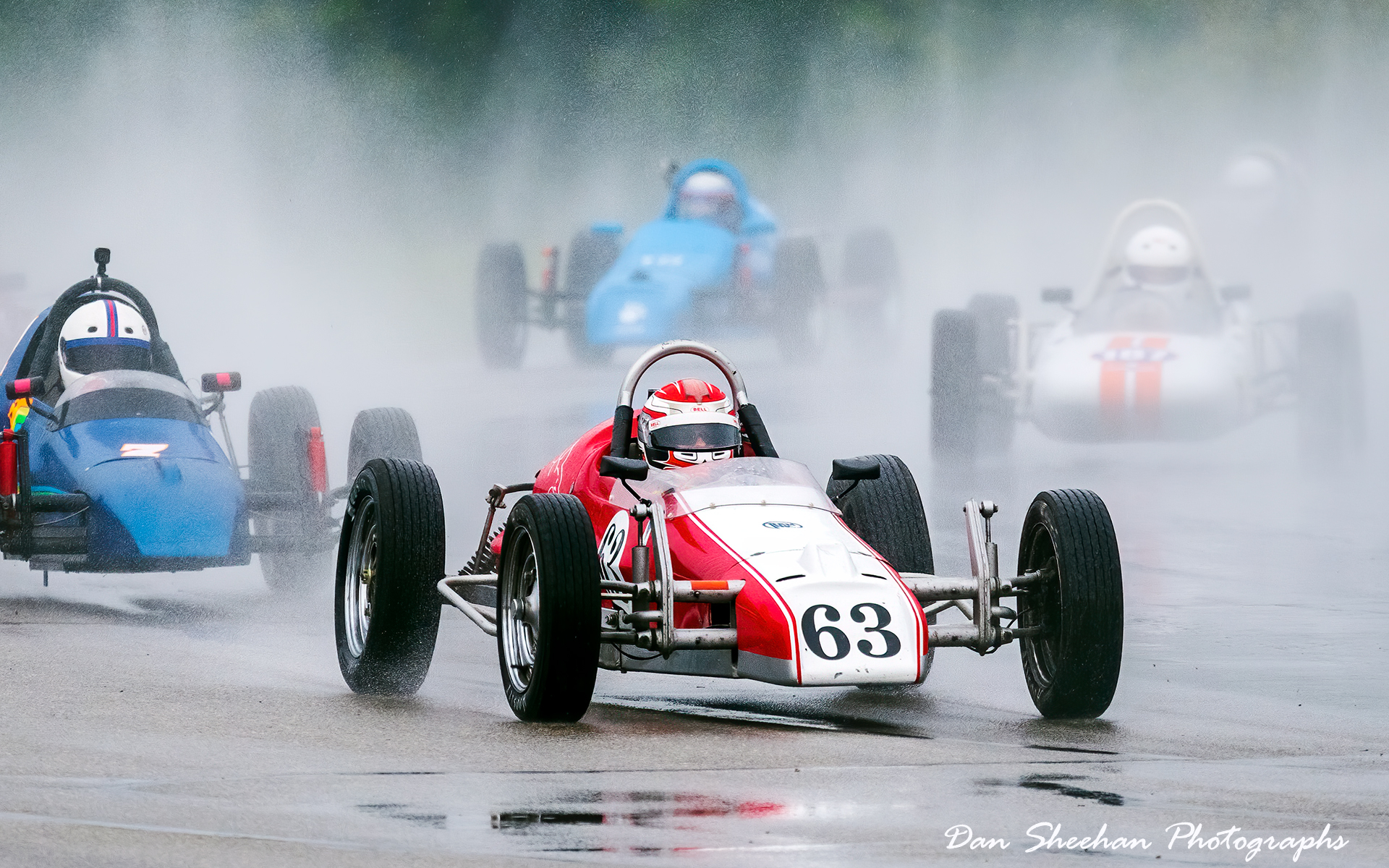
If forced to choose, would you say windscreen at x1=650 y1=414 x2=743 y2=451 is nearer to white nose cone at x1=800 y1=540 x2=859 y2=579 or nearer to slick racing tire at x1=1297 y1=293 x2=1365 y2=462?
white nose cone at x1=800 y1=540 x2=859 y2=579

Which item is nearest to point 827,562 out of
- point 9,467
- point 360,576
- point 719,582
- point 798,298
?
point 719,582

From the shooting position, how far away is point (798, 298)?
86.9 ft

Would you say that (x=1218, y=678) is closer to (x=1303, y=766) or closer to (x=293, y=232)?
(x=1303, y=766)

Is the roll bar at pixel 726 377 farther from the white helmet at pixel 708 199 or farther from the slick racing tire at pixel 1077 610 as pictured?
the white helmet at pixel 708 199

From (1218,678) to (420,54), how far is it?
107 feet

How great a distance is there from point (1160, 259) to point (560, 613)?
13.8m

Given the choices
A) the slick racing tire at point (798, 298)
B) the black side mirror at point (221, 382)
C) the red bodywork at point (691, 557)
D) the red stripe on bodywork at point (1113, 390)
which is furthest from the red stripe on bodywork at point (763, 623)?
the slick racing tire at point (798, 298)

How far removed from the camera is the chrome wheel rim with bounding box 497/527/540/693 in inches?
327

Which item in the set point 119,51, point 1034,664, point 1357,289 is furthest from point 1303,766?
point 119,51

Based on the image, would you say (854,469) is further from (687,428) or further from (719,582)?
(719,582)

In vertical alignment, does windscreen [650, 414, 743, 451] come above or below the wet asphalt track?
above

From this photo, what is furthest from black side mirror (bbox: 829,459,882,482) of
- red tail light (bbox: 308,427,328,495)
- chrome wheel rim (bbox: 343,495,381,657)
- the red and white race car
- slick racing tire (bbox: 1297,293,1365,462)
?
slick racing tire (bbox: 1297,293,1365,462)

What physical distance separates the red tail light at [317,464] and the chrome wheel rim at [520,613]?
16.6 ft

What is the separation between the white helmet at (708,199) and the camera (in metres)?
25.5
